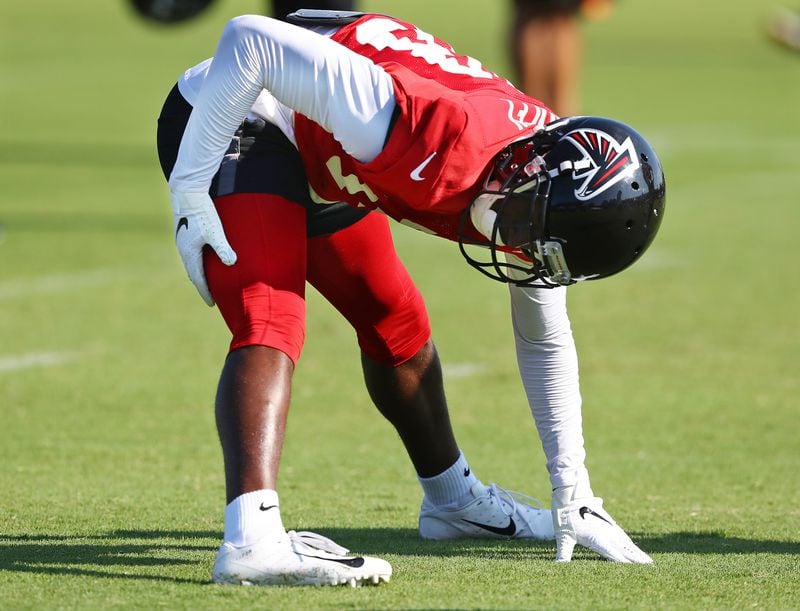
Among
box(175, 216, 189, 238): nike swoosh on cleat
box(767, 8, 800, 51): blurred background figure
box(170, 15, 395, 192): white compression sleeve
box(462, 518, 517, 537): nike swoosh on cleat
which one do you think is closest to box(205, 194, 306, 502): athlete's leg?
box(175, 216, 189, 238): nike swoosh on cleat

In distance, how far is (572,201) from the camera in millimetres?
3982

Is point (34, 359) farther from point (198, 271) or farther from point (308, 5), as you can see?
point (198, 271)

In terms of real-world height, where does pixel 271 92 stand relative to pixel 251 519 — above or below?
above

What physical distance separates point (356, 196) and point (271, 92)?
429 millimetres

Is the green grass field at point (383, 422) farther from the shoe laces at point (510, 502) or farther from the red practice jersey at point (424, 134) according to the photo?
the red practice jersey at point (424, 134)

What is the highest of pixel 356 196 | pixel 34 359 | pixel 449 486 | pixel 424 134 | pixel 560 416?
pixel 424 134

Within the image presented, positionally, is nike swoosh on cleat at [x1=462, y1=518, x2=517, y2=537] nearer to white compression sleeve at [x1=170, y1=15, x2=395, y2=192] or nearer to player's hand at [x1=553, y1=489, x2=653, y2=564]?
player's hand at [x1=553, y1=489, x2=653, y2=564]

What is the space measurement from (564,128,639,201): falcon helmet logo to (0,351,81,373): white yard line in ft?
13.8

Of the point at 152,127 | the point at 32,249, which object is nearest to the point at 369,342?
the point at 32,249

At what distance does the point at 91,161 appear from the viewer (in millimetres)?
14969

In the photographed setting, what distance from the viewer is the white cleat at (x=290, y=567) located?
3.87m

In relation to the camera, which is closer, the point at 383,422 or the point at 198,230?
the point at 198,230

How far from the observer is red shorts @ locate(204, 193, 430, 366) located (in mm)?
4148

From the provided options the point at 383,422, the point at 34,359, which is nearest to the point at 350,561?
the point at 383,422
